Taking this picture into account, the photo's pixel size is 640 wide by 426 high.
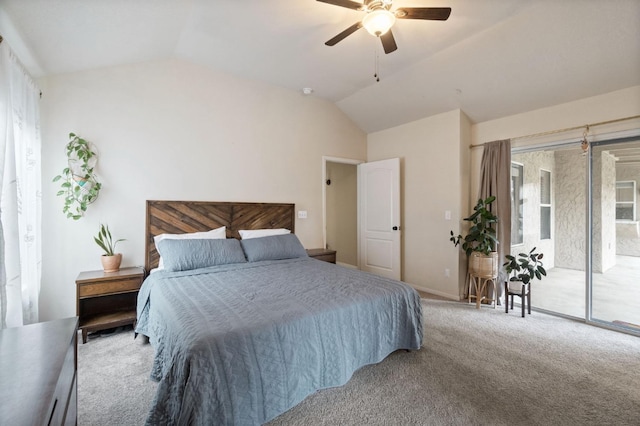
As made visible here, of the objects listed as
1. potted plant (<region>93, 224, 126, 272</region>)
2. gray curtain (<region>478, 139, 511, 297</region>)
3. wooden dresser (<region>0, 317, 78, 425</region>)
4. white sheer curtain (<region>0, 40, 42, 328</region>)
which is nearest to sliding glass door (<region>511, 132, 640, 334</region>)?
gray curtain (<region>478, 139, 511, 297</region>)

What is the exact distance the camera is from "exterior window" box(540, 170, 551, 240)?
3670mm

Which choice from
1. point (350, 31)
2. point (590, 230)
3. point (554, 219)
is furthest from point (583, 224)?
point (350, 31)

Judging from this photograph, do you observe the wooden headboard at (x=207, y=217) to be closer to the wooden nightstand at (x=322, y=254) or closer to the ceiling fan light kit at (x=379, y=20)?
the wooden nightstand at (x=322, y=254)

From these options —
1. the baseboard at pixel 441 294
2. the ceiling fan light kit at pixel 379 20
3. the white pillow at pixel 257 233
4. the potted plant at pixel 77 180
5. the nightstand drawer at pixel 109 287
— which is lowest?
the baseboard at pixel 441 294

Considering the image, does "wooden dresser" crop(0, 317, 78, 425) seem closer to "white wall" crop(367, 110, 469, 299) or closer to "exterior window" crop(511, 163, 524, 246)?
"white wall" crop(367, 110, 469, 299)

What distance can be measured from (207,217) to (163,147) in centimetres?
96

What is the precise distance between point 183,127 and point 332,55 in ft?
6.53

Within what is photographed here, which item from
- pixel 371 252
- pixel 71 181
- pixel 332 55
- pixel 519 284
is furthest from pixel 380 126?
pixel 71 181

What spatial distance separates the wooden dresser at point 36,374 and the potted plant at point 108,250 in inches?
71.4

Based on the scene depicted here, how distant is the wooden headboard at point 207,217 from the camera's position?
3.21 metres

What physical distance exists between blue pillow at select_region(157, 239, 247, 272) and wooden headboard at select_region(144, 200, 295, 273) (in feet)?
1.27

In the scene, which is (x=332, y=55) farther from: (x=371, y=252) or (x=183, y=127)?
(x=371, y=252)

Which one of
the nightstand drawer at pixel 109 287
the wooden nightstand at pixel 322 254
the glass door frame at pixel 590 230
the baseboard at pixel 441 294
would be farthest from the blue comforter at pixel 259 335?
the glass door frame at pixel 590 230

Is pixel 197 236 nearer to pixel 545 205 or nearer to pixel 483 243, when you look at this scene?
pixel 483 243
